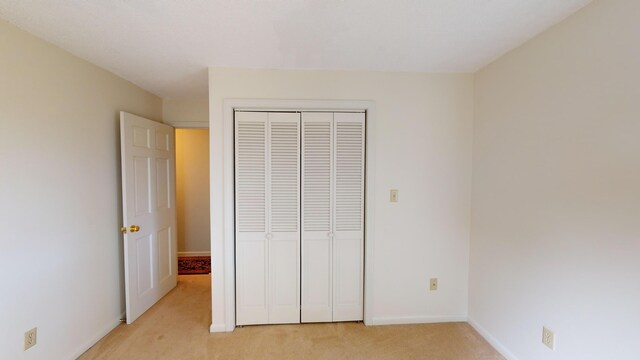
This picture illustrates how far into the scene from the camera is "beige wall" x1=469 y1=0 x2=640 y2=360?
1.32 m

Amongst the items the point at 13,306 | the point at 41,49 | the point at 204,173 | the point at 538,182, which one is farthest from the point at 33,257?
the point at 538,182

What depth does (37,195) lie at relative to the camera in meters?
1.77

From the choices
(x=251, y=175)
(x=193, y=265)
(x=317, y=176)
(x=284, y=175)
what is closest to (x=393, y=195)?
(x=317, y=176)

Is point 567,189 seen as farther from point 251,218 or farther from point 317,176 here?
point 251,218

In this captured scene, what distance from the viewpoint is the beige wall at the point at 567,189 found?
1.32 meters

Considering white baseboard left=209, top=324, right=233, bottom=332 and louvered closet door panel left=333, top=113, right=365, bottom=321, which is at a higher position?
louvered closet door panel left=333, top=113, right=365, bottom=321

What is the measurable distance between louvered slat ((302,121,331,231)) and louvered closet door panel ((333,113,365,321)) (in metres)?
0.07

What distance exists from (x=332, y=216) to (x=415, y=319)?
1219mm

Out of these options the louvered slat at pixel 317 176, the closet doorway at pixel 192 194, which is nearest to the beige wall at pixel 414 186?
the louvered slat at pixel 317 176

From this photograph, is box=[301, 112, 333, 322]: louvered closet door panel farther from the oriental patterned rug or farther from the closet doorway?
the closet doorway

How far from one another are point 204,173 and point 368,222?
121 inches

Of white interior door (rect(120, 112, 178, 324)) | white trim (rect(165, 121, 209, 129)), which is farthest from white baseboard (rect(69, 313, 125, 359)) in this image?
white trim (rect(165, 121, 209, 129))

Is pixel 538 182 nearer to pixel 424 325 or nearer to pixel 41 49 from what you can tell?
pixel 424 325

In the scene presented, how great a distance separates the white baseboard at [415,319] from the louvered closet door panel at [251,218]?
3.37 ft
